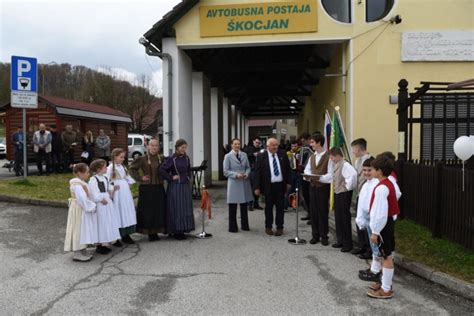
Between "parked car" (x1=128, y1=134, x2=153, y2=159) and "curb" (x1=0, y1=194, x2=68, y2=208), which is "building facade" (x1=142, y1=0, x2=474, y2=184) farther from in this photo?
"parked car" (x1=128, y1=134, x2=153, y2=159)

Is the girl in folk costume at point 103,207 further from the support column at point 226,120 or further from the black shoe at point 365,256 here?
the support column at point 226,120

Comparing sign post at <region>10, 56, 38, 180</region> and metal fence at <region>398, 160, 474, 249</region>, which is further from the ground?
sign post at <region>10, 56, 38, 180</region>

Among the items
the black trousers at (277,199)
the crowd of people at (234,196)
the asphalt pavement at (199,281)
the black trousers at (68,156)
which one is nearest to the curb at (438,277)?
the asphalt pavement at (199,281)

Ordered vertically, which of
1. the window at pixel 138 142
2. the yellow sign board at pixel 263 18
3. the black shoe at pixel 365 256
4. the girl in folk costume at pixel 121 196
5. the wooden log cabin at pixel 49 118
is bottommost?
the black shoe at pixel 365 256

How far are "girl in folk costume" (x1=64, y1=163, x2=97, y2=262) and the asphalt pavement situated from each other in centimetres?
24

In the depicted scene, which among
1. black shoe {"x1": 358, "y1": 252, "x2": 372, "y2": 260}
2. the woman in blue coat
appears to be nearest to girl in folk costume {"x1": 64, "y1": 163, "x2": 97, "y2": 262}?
the woman in blue coat

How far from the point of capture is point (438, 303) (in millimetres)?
4668

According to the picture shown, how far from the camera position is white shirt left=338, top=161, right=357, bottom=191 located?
21.9 ft

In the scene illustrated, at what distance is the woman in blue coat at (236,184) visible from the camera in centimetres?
809

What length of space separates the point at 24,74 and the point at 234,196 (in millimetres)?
6369

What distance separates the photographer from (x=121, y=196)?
272 inches

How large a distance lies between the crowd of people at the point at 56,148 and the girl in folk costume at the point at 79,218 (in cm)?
892

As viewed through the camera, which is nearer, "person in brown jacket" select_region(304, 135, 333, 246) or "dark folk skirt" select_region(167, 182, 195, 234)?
"person in brown jacket" select_region(304, 135, 333, 246)

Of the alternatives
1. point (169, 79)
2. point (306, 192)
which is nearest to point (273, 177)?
point (306, 192)
